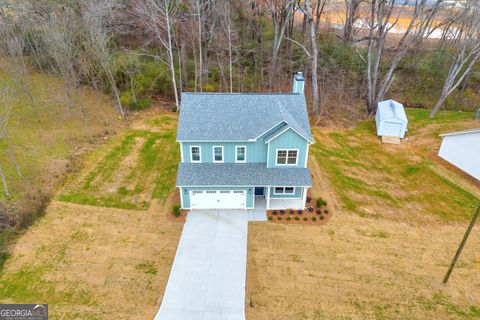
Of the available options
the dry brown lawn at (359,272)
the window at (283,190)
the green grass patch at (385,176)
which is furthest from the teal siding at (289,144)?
the green grass patch at (385,176)

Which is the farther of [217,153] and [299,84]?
[299,84]

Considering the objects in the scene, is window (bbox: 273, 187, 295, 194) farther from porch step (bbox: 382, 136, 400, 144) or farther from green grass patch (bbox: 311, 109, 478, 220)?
porch step (bbox: 382, 136, 400, 144)

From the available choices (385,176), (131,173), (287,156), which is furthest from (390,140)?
(131,173)

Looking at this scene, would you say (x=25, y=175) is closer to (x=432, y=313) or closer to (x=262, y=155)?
(x=262, y=155)

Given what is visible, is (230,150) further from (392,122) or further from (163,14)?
(163,14)

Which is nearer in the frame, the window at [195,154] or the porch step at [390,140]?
the window at [195,154]

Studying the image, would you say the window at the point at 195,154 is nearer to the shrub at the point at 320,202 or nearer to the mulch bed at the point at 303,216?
the mulch bed at the point at 303,216

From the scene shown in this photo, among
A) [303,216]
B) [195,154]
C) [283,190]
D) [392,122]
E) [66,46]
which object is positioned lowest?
[303,216]
